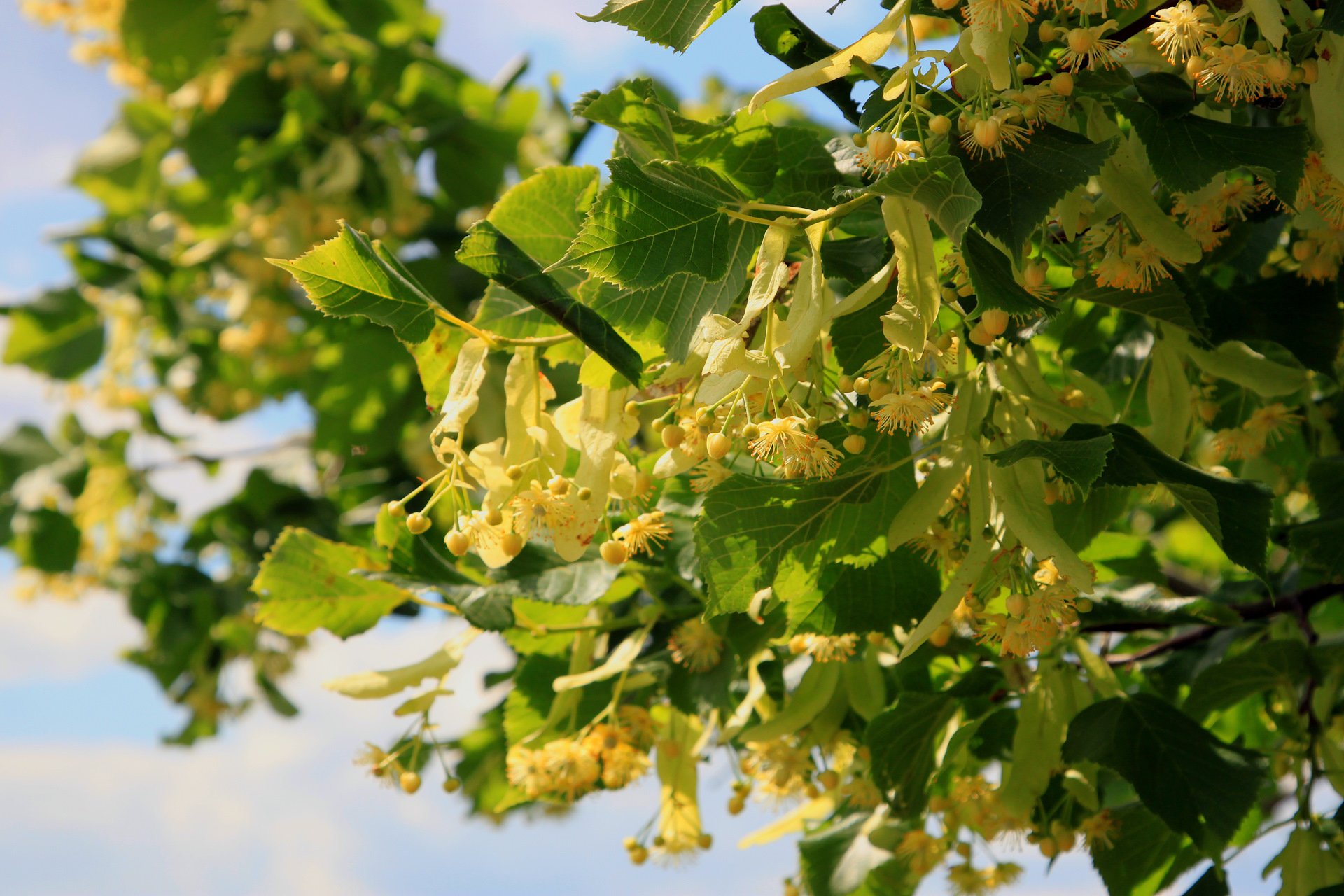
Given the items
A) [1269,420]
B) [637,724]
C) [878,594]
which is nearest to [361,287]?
[878,594]

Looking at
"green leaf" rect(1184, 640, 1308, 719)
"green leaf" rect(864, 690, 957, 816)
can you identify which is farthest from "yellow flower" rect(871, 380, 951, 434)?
"green leaf" rect(1184, 640, 1308, 719)

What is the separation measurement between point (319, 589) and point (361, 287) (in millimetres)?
560

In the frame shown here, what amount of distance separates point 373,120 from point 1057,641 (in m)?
2.76

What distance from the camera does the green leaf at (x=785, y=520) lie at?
1.01m

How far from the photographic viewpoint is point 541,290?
3.38 feet

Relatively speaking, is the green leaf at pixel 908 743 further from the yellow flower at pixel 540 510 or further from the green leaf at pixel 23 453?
the green leaf at pixel 23 453

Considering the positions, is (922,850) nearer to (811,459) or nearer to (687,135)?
(811,459)

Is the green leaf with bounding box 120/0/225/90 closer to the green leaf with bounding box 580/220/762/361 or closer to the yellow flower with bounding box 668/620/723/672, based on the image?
the yellow flower with bounding box 668/620/723/672

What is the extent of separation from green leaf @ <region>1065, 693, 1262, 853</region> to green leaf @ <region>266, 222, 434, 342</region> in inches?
31.9

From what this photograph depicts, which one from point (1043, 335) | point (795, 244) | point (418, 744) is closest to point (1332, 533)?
point (1043, 335)

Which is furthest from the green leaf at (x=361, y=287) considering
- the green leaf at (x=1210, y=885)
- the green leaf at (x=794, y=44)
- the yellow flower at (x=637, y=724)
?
the green leaf at (x=1210, y=885)

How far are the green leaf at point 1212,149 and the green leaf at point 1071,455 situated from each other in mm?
255

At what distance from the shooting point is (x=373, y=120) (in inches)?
137

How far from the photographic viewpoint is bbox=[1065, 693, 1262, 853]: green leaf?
1.25m
